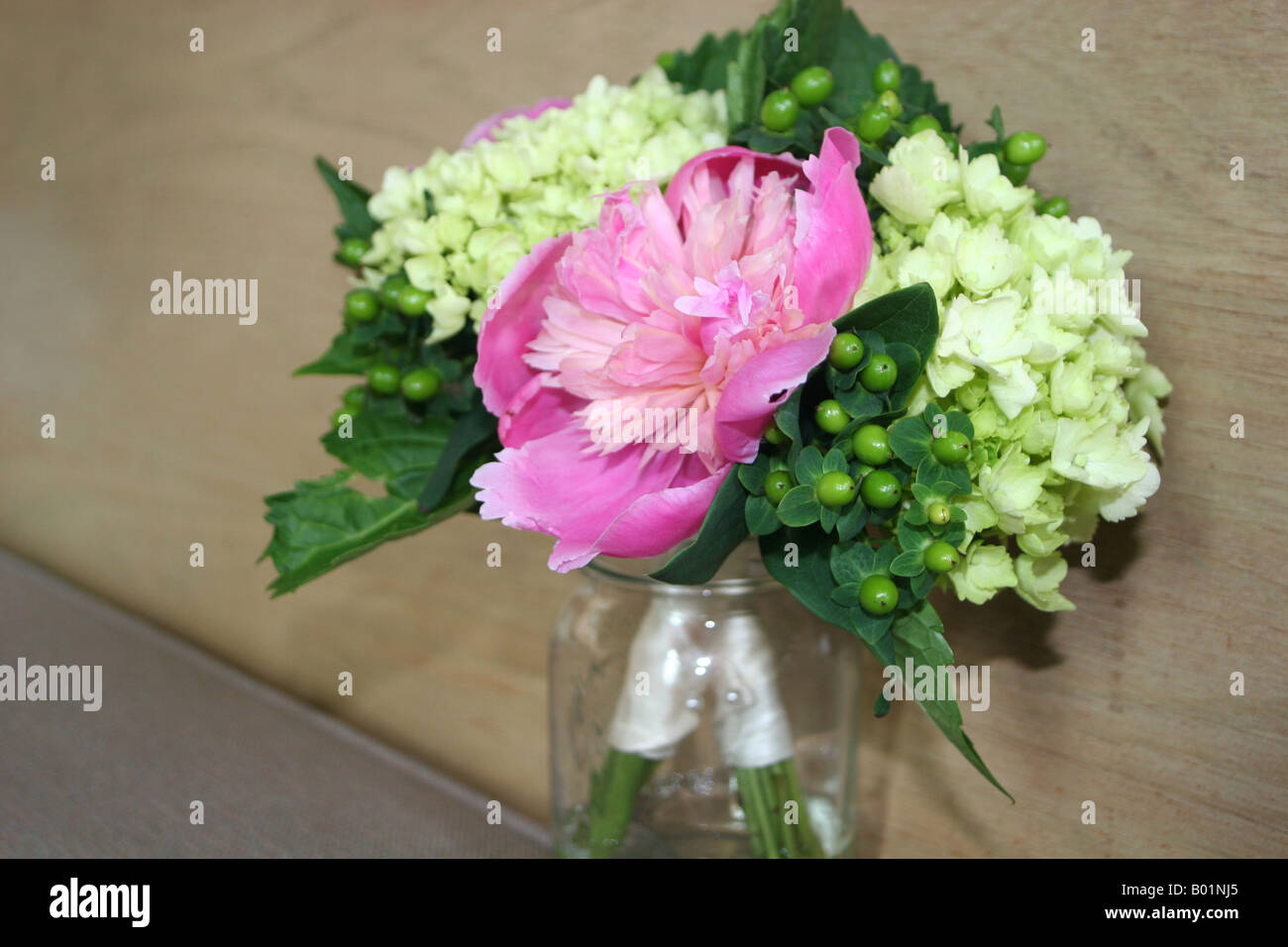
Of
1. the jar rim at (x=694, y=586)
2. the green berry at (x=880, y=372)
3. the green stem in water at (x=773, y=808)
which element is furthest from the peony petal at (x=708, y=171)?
the green stem in water at (x=773, y=808)

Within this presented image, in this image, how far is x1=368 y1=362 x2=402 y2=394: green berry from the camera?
0.60 metres

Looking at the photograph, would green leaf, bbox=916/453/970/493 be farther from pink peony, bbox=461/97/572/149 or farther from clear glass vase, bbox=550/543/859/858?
pink peony, bbox=461/97/572/149

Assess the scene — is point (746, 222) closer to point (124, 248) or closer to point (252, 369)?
point (252, 369)

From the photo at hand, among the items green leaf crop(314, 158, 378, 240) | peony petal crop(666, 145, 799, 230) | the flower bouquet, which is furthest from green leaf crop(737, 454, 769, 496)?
green leaf crop(314, 158, 378, 240)

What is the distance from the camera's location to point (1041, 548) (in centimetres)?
47

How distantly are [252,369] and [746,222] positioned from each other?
0.84 m

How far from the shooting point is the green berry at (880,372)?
0.44m

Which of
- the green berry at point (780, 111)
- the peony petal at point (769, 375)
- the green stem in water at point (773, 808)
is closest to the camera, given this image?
the peony petal at point (769, 375)

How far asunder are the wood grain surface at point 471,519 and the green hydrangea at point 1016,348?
0.11 meters

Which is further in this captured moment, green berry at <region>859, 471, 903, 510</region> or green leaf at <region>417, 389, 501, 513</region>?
green leaf at <region>417, 389, 501, 513</region>

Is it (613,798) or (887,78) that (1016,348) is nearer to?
(887,78)

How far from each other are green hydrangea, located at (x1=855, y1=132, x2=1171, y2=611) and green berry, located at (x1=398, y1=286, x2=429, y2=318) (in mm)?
247

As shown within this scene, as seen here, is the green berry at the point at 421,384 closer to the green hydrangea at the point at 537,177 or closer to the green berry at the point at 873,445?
the green hydrangea at the point at 537,177
